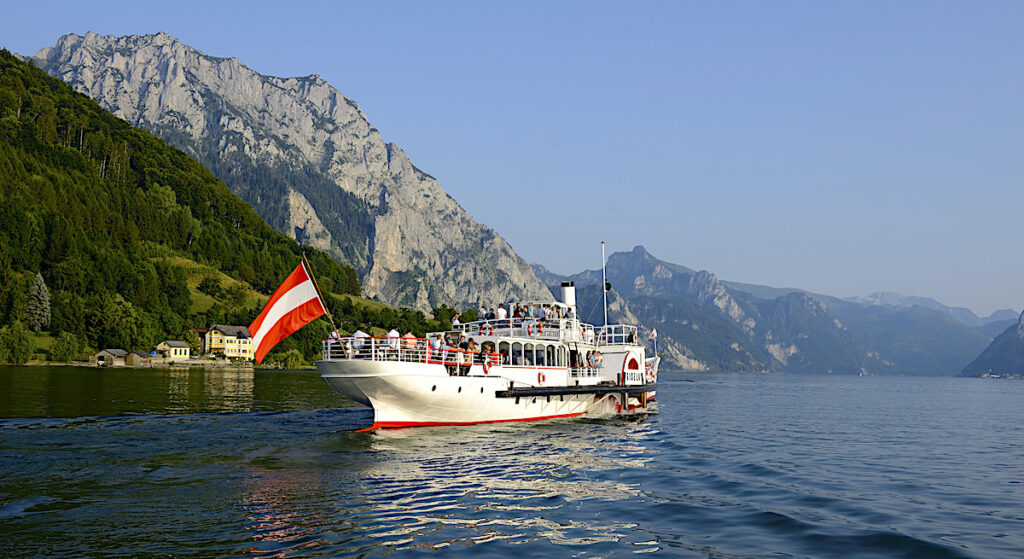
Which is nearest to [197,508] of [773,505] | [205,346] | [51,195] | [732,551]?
[732,551]

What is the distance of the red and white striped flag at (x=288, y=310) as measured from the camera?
30000 millimetres

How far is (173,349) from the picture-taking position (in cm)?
15425

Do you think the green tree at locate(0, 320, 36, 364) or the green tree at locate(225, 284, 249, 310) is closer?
the green tree at locate(0, 320, 36, 364)

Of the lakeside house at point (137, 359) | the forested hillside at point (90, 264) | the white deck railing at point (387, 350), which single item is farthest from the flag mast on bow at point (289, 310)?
the forested hillside at point (90, 264)

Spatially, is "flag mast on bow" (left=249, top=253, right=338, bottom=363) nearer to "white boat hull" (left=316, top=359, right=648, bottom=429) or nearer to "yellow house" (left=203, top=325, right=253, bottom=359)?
"white boat hull" (left=316, top=359, right=648, bottom=429)

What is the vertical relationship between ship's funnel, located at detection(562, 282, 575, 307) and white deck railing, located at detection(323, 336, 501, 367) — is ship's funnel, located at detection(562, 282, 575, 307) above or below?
above

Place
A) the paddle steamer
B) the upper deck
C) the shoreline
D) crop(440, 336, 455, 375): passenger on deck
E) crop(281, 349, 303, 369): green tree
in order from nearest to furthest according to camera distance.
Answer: the paddle steamer
crop(440, 336, 455, 375): passenger on deck
the upper deck
the shoreline
crop(281, 349, 303, 369): green tree

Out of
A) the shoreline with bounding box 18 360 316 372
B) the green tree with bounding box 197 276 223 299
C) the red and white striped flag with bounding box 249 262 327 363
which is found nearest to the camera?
the red and white striped flag with bounding box 249 262 327 363

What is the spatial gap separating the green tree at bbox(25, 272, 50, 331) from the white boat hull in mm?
121884

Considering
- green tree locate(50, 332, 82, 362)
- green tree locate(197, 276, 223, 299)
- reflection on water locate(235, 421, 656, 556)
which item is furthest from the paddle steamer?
green tree locate(197, 276, 223, 299)

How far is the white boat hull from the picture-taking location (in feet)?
109

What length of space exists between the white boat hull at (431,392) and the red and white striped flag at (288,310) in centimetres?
340

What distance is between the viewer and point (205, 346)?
551 feet

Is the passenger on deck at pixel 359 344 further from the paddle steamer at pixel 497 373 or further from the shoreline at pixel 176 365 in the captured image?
the shoreline at pixel 176 365
